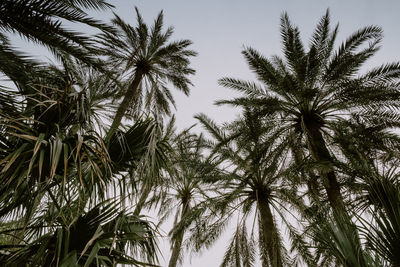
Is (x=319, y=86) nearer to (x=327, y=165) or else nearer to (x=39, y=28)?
(x=327, y=165)

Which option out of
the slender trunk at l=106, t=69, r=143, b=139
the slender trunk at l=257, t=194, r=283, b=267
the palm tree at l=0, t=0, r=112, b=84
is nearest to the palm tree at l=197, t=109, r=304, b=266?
the slender trunk at l=257, t=194, r=283, b=267

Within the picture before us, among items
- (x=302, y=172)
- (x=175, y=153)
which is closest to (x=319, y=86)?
(x=302, y=172)

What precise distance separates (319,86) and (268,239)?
4.64 metres

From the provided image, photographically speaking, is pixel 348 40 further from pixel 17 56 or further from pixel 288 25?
pixel 17 56

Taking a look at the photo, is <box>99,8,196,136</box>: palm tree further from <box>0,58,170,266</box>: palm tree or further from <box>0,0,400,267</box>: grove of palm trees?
<box>0,58,170,266</box>: palm tree

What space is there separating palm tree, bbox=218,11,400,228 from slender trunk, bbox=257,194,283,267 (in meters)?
1.91

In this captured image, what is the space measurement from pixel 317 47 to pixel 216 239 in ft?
23.1

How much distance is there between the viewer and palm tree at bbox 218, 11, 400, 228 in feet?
24.2

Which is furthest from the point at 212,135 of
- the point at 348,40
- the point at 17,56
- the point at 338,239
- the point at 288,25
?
the point at 338,239

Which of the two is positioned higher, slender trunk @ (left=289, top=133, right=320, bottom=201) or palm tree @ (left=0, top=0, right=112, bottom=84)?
slender trunk @ (left=289, top=133, right=320, bottom=201)

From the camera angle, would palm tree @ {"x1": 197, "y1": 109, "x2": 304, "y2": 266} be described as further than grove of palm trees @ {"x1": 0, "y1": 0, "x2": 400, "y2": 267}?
Yes

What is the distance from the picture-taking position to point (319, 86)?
8.08 meters

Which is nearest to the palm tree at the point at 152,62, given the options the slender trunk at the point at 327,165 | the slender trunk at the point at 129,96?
the slender trunk at the point at 129,96

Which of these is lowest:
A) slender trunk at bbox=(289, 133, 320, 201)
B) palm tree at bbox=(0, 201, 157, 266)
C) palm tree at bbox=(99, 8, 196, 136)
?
palm tree at bbox=(0, 201, 157, 266)
